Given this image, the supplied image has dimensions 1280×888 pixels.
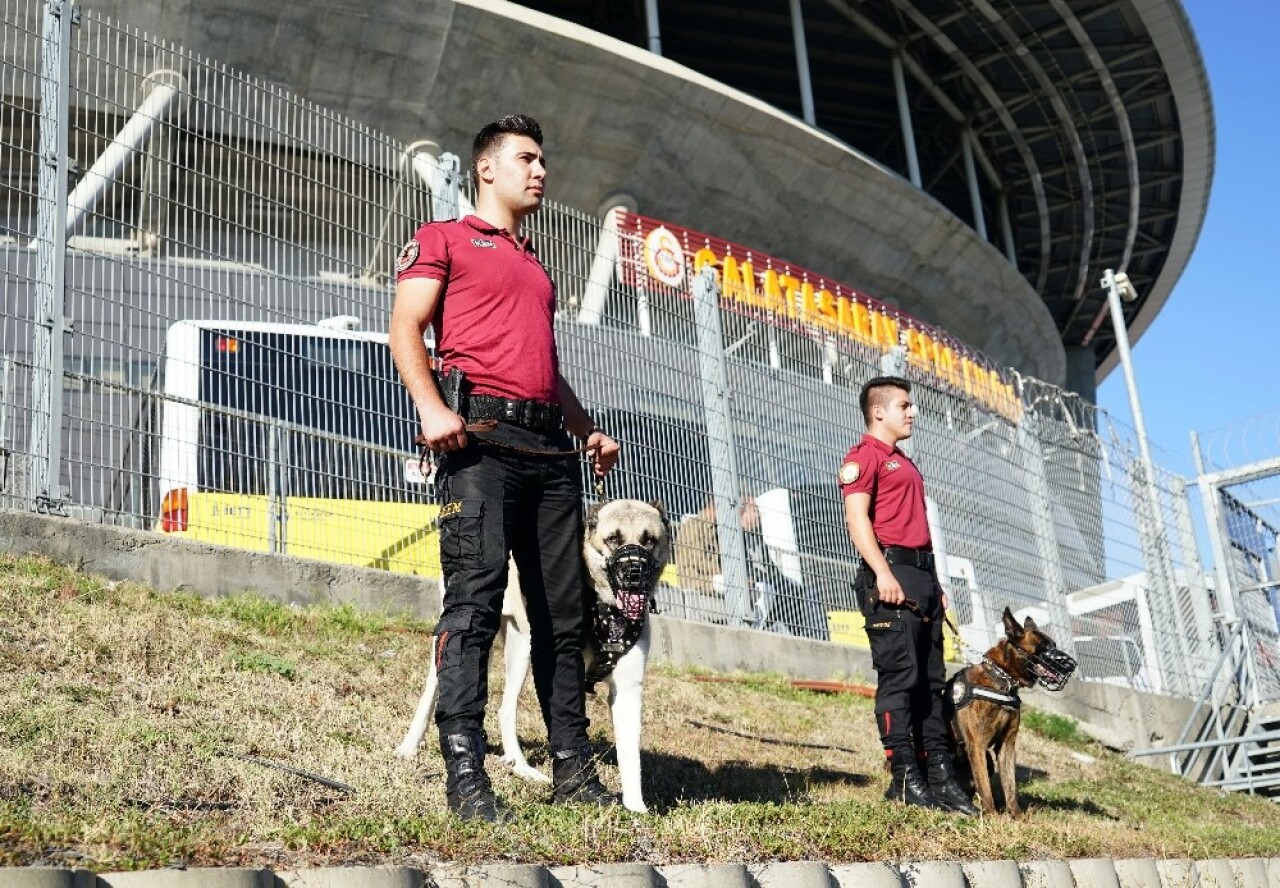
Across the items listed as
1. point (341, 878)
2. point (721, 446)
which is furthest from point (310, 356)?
point (341, 878)

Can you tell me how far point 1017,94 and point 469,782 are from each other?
33.5m

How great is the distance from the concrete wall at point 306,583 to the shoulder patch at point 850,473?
2.88 m

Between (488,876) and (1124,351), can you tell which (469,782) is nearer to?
(488,876)

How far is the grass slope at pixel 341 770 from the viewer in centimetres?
337

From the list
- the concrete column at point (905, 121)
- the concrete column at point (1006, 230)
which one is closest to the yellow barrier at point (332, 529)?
the concrete column at point (905, 121)

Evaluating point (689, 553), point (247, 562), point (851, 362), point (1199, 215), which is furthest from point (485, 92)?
point (1199, 215)

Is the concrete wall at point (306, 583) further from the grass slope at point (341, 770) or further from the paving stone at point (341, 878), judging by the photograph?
the paving stone at point (341, 878)

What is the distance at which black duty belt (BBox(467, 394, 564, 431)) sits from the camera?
14.3ft

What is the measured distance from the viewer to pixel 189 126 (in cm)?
796

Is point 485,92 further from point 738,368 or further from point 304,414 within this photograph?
point 304,414

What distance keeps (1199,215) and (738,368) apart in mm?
34465

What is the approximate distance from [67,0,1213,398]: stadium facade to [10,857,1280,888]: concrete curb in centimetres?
1839

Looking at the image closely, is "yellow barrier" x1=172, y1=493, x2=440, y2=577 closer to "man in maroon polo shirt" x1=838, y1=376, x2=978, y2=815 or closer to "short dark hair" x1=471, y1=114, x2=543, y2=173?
"man in maroon polo shirt" x1=838, y1=376, x2=978, y2=815

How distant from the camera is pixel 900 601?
20.9ft
